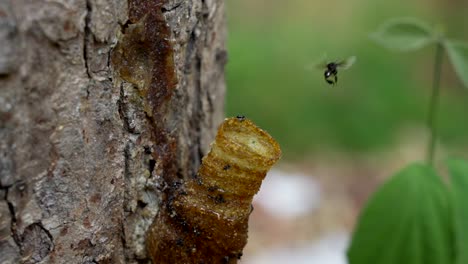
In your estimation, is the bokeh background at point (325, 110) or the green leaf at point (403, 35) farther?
the bokeh background at point (325, 110)

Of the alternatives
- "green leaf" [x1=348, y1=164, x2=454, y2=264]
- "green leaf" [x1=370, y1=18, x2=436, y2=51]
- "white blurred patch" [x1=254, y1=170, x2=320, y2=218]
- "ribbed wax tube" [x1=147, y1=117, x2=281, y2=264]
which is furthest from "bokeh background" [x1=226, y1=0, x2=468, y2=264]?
"ribbed wax tube" [x1=147, y1=117, x2=281, y2=264]

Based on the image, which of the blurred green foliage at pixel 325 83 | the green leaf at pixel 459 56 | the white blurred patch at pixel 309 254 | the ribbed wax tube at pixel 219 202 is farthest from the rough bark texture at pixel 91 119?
the blurred green foliage at pixel 325 83

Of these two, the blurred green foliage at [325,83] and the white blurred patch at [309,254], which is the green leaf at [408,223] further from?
the blurred green foliage at [325,83]

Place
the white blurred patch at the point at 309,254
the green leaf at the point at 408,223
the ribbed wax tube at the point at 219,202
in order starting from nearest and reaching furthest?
the ribbed wax tube at the point at 219,202
the green leaf at the point at 408,223
the white blurred patch at the point at 309,254

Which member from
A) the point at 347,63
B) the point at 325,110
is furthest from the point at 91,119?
the point at 325,110

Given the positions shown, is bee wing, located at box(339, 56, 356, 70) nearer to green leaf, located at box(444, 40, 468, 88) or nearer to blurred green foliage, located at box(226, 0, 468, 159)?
green leaf, located at box(444, 40, 468, 88)

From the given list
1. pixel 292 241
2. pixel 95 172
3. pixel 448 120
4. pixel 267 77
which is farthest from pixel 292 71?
pixel 95 172
